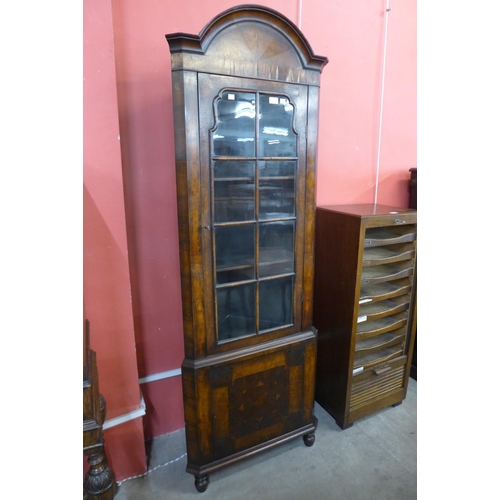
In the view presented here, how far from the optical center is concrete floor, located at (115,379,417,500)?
4.94 ft

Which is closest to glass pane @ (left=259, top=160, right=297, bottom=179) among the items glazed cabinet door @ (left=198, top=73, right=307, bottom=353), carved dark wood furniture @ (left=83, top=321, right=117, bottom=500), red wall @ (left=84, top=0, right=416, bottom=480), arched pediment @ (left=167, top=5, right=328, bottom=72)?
glazed cabinet door @ (left=198, top=73, right=307, bottom=353)

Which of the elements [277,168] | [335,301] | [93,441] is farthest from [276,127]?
[93,441]

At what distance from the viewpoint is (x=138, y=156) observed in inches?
60.0

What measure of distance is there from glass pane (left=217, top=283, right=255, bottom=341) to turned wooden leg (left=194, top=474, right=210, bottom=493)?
2.11 feet

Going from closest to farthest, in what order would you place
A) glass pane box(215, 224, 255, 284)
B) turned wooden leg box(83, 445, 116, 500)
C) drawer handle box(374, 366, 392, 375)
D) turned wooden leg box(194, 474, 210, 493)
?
turned wooden leg box(83, 445, 116, 500) < glass pane box(215, 224, 255, 284) < turned wooden leg box(194, 474, 210, 493) < drawer handle box(374, 366, 392, 375)

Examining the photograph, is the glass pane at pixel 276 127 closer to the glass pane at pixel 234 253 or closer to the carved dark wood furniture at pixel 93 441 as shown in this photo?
the glass pane at pixel 234 253

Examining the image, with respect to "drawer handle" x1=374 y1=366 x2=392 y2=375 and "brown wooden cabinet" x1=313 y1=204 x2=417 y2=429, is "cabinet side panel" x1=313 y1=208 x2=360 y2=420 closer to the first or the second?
"brown wooden cabinet" x1=313 y1=204 x2=417 y2=429

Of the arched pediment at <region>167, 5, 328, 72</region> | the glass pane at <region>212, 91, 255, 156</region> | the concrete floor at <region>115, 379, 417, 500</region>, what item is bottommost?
the concrete floor at <region>115, 379, 417, 500</region>

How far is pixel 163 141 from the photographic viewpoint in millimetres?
1556

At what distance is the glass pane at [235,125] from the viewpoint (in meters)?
1.26

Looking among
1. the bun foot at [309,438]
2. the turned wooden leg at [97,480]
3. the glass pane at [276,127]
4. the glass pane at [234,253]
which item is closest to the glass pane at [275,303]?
the glass pane at [234,253]

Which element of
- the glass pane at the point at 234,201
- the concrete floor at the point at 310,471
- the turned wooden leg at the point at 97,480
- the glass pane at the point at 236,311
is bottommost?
the concrete floor at the point at 310,471

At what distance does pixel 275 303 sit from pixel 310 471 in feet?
2.80
